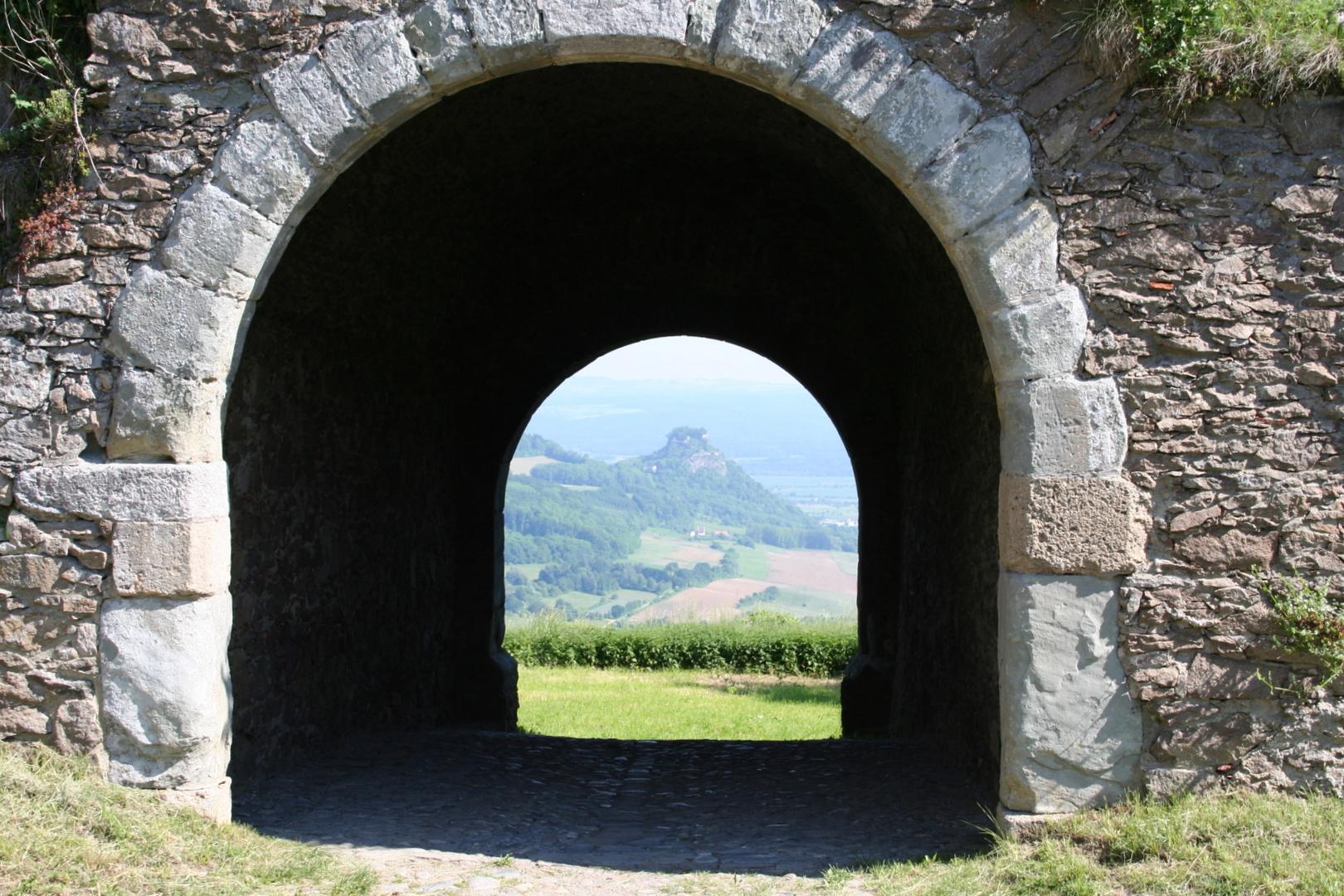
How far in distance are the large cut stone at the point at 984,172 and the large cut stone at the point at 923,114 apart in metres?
0.05

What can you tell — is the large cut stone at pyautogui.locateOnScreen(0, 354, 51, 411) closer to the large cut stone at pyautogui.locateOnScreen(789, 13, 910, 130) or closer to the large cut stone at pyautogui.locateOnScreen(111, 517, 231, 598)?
the large cut stone at pyautogui.locateOnScreen(111, 517, 231, 598)

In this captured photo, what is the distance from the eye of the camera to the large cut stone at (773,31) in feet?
12.0

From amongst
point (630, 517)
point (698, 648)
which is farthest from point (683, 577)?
point (698, 648)

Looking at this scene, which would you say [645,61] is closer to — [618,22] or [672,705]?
[618,22]

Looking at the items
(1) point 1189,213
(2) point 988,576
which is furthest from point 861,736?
(1) point 1189,213

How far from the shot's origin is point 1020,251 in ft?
12.0

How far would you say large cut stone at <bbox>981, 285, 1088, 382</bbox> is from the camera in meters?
3.65

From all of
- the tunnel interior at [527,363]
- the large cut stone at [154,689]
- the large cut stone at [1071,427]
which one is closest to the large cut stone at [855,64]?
the large cut stone at [1071,427]

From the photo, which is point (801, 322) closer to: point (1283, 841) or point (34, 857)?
point (1283, 841)

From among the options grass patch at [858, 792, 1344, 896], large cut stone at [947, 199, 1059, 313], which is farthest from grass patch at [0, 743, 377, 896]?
large cut stone at [947, 199, 1059, 313]

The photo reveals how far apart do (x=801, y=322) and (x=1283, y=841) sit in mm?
4947

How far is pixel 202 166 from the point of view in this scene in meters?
3.83

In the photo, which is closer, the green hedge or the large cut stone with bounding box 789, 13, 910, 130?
the large cut stone with bounding box 789, 13, 910, 130

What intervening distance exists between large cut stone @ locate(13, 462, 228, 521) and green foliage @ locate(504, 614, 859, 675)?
9605 mm
